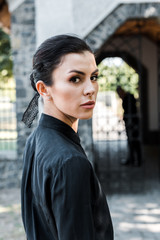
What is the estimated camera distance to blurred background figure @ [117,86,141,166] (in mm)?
5970

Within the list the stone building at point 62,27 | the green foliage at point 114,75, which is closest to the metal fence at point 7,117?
the stone building at point 62,27

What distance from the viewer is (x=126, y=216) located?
4703 millimetres

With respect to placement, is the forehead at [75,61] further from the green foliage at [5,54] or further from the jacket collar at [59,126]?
the green foliage at [5,54]

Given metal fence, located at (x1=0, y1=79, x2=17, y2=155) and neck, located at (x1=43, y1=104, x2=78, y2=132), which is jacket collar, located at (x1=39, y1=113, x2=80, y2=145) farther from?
metal fence, located at (x1=0, y1=79, x2=17, y2=155)

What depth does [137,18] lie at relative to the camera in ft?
16.9

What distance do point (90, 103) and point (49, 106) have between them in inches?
6.1

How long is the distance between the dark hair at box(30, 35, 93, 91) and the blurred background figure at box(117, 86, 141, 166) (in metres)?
4.68

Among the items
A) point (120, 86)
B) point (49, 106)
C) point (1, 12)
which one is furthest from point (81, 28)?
point (49, 106)

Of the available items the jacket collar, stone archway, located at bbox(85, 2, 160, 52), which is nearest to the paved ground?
stone archway, located at bbox(85, 2, 160, 52)

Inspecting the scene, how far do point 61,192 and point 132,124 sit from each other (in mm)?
5313

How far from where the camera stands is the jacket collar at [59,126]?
1.08m

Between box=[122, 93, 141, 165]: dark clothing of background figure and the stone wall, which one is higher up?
the stone wall

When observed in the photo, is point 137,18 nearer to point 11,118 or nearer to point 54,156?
point 11,118

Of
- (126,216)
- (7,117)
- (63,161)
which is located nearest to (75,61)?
(63,161)
